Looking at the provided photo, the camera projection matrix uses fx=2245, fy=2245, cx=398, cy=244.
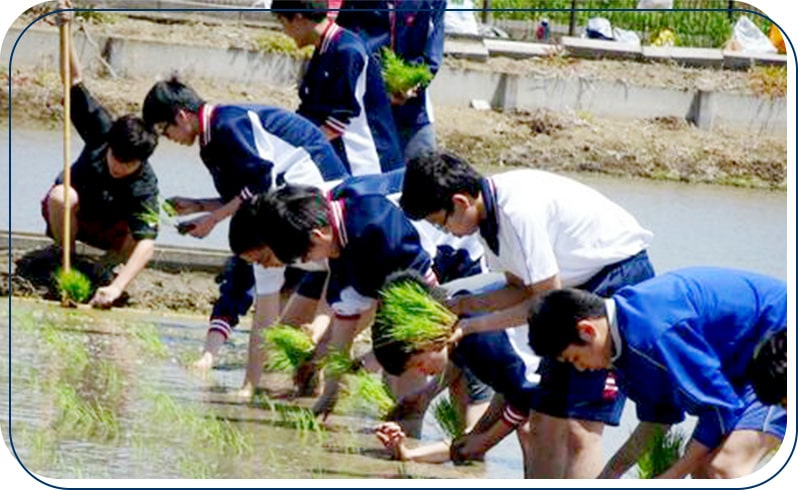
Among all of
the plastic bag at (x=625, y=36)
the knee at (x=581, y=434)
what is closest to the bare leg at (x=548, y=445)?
the knee at (x=581, y=434)

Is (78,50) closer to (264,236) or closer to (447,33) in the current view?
(447,33)

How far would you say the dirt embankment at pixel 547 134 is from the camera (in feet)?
47.1

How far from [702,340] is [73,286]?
166 inches

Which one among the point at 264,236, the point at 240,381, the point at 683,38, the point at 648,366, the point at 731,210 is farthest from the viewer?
the point at 683,38

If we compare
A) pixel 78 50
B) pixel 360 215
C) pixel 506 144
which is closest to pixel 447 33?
pixel 506 144

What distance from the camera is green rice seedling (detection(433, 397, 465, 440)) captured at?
7742 mm

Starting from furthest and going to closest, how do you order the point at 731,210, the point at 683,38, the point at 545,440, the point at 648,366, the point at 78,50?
the point at 683,38 < the point at 78,50 < the point at 731,210 < the point at 545,440 < the point at 648,366

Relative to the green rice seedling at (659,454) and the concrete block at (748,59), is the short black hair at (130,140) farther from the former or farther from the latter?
the concrete block at (748,59)

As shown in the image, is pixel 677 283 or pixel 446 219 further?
pixel 446 219

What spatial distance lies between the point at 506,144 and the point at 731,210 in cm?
205

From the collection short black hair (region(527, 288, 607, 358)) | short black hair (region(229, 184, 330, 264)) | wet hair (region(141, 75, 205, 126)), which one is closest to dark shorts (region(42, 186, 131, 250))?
wet hair (region(141, 75, 205, 126))

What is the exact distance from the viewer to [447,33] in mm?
15883

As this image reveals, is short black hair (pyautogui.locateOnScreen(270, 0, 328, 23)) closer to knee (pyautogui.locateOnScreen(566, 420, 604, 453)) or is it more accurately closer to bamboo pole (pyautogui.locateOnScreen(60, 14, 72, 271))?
bamboo pole (pyautogui.locateOnScreen(60, 14, 72, 271))

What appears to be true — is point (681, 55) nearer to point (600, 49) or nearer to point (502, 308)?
point (600, 49)
